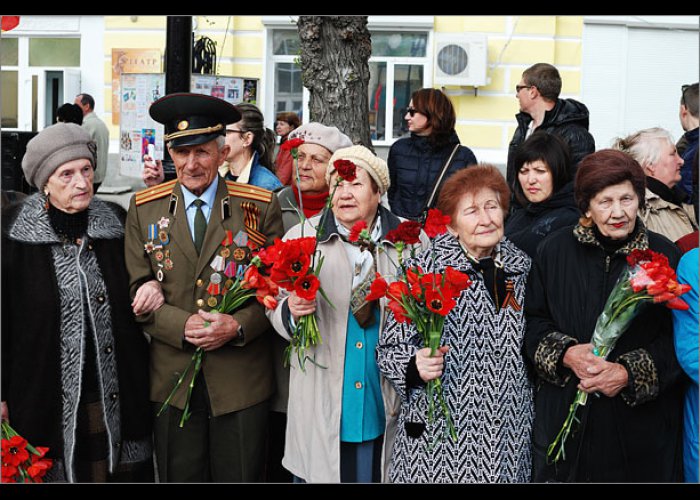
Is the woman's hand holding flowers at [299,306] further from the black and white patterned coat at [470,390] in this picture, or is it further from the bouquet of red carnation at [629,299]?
the bouquet of red carnation at [629,299]

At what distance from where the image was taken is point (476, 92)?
13461 millimetres

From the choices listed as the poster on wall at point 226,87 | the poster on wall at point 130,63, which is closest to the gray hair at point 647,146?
the poster on wall at point 226,87

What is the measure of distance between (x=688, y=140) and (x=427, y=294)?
3.45 m

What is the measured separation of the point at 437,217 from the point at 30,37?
12.5 meters

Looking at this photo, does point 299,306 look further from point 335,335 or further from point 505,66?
point 505,66

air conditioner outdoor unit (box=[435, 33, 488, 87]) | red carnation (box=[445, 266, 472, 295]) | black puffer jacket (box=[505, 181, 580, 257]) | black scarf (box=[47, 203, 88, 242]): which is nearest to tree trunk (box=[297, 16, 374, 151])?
black puffer jacket (box=[505, 181, 580, 257])

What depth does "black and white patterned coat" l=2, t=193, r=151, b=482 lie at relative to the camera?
11.7 ft

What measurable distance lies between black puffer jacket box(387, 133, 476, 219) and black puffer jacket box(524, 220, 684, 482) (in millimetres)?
2662

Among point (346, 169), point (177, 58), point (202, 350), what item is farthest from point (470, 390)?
point (177, 58)

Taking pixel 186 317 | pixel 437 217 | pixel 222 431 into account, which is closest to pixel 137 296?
pixel 186 317

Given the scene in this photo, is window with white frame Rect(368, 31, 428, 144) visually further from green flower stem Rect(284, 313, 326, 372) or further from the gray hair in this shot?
green flower stem Rect(284, 313, 326, 372)

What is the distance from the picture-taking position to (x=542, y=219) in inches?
166

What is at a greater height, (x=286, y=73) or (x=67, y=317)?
(x=286, y=73)

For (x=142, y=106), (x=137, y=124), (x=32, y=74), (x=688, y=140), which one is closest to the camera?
(x=688, y=140)
